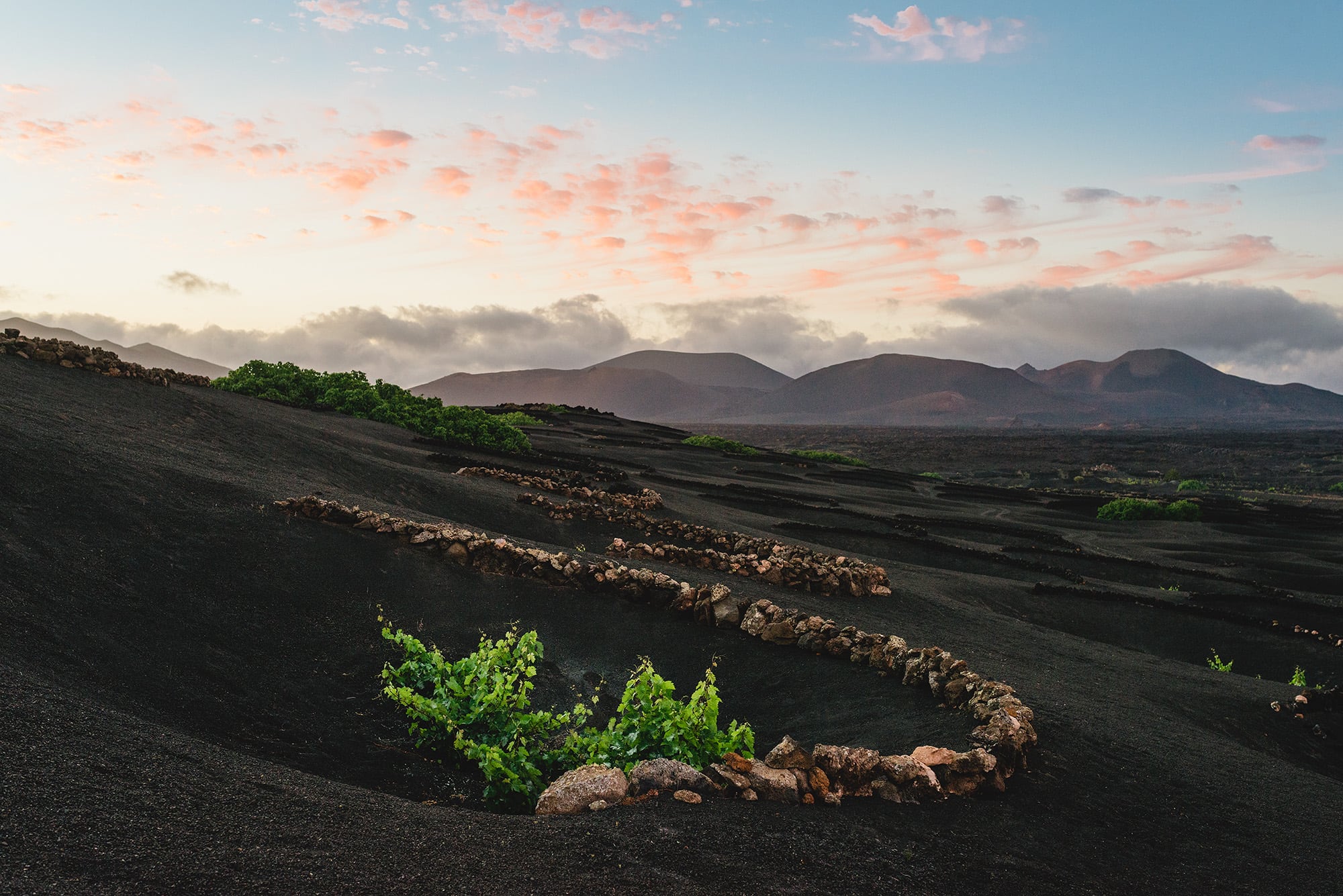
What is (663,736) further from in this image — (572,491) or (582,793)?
(572,491)

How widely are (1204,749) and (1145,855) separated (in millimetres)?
3402

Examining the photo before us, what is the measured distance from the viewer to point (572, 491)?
81.6ft

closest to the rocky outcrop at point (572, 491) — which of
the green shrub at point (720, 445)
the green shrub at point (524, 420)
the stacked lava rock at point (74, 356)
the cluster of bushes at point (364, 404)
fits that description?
the stacked lava rock at point (74, 356)

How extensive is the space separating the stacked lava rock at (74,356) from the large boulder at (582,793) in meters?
24.2

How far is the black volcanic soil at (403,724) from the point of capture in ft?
15.2

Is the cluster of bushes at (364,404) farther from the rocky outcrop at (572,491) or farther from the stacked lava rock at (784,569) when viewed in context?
the stacked lava rock at (784,569)

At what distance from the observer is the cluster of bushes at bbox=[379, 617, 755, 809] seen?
20.5ft

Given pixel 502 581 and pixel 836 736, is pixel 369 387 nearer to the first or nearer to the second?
pixel 502 581

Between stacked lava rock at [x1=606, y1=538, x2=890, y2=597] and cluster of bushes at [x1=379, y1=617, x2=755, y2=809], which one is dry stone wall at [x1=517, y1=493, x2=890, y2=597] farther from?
cluster of bushes at [x1=379, y1=617, x2=755, y2=809]

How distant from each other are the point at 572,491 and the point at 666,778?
63.9 feet

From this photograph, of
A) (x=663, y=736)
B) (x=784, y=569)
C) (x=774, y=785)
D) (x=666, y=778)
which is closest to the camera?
(x=666, y=778)

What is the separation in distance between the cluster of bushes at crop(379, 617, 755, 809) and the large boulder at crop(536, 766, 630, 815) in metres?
0.51

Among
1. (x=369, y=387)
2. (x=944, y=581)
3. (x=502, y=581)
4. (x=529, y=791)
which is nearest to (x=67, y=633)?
(x=529, y=791)

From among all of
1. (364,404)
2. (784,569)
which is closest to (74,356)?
(364,404)
